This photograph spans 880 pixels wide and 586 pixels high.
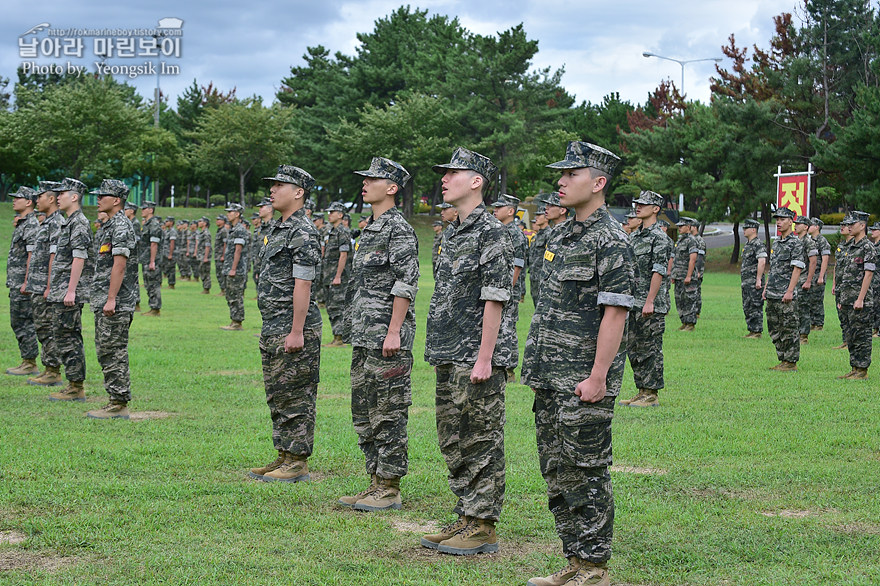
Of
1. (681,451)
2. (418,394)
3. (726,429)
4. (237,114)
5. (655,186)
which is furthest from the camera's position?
(237,114)

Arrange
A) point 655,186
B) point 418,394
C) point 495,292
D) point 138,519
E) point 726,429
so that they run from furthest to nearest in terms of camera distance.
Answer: point 655,186 → point 418,394 → point 726,429 → point 138,519 → point 495,292

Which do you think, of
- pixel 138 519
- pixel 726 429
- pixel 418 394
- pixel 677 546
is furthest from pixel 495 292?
pixel 418 394

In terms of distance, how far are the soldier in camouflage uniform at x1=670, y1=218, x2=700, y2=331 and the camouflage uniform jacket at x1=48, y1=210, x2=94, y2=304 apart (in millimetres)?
10983

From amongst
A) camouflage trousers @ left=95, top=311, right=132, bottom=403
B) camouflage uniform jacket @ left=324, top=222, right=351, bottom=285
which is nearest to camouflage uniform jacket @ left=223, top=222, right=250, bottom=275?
camouflage uniform jacket @ left=324, top=222, right=351, bottom=285

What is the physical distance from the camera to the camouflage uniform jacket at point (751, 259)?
16.0 meters

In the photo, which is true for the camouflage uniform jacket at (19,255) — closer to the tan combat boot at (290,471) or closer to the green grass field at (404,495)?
the green grass field at (404,495)

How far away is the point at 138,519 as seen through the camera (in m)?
5.40

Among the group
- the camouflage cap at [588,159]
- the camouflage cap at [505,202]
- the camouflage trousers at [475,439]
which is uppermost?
the camouflage cap at [505,202]

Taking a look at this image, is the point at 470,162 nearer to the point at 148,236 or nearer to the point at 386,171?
the point at 386,171

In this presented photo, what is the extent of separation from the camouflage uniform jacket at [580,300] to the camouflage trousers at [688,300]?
13076 millimetres

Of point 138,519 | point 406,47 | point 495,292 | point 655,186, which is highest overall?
point 406,47

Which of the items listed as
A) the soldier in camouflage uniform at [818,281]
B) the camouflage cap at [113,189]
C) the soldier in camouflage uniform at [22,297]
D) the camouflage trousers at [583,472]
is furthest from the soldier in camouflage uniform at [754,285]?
the camouflage trousers at [583,472]

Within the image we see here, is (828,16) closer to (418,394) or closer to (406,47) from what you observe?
(406,47)

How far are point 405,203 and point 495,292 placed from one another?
47.5 metres
